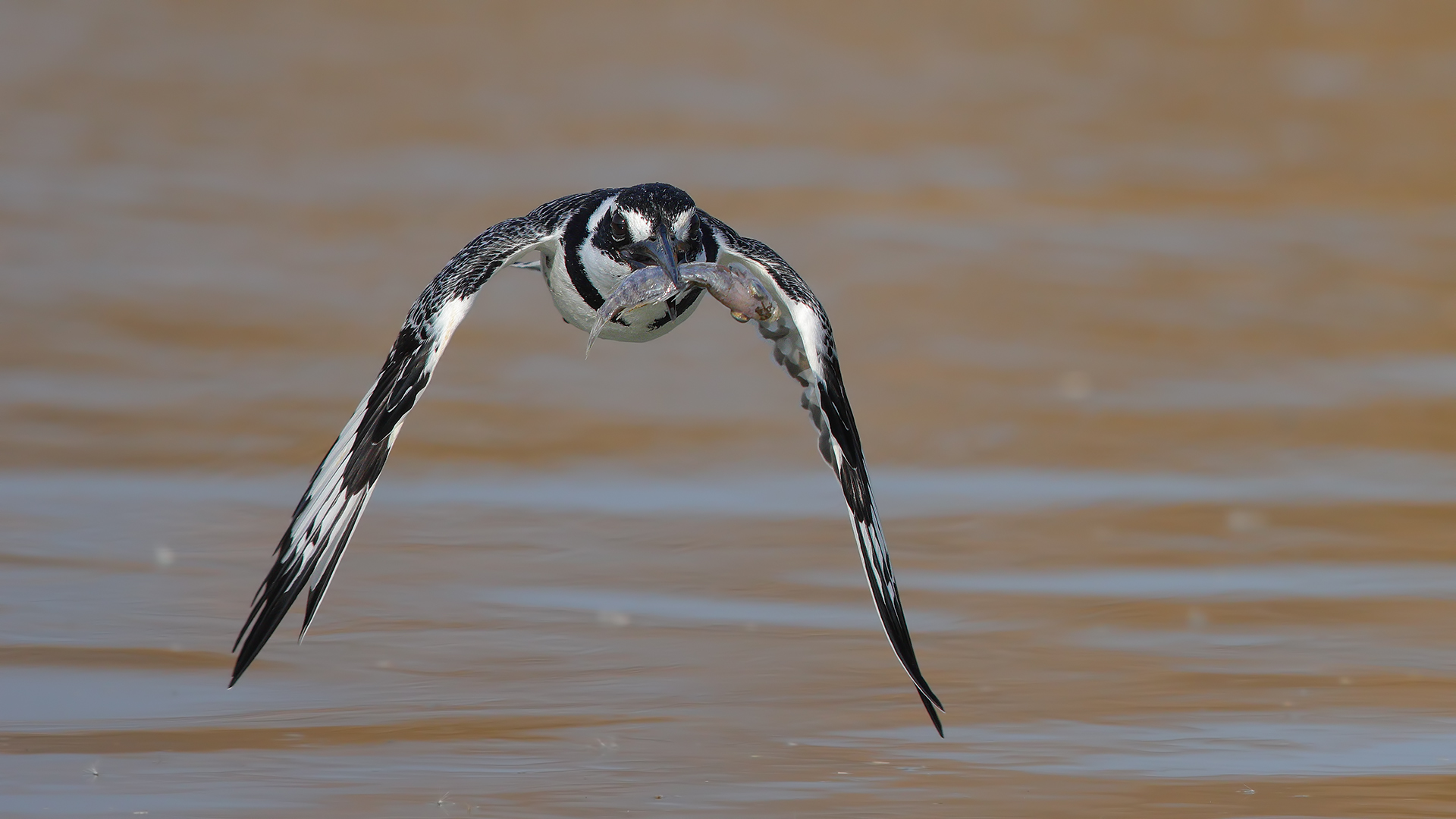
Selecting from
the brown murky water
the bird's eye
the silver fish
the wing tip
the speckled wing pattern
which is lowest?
the brown murky water

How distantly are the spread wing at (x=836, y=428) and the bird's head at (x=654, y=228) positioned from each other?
25 cm

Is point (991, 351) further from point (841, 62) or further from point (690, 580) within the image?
point (841, 62)

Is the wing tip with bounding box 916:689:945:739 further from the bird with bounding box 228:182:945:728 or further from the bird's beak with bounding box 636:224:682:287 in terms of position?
the bird's beak with bounding box 636:224:682:287

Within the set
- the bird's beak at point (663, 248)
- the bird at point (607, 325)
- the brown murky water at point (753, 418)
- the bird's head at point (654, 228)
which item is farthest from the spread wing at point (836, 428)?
the brown murky water at point (753, 418)

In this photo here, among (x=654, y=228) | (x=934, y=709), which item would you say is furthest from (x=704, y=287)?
(x=934, y=709)

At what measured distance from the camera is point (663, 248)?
7.63 meters

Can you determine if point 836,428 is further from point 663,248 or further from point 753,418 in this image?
point 753,418

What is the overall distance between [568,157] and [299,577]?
40.1ft

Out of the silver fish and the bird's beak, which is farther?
the bird's beak

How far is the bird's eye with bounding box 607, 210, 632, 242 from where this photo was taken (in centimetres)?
782

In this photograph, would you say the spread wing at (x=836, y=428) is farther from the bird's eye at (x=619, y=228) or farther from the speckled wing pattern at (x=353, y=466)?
the speckled wing pattern at (x=353, y=466)

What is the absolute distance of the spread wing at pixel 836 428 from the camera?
24.3 feet

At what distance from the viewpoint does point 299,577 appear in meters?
7.04

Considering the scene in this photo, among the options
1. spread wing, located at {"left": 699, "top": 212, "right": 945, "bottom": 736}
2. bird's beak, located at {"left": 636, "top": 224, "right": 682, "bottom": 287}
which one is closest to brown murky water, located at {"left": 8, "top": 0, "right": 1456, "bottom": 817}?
spread wing, located at {"left": 699, "top": 212, "right": 945, "bottom": 736}
